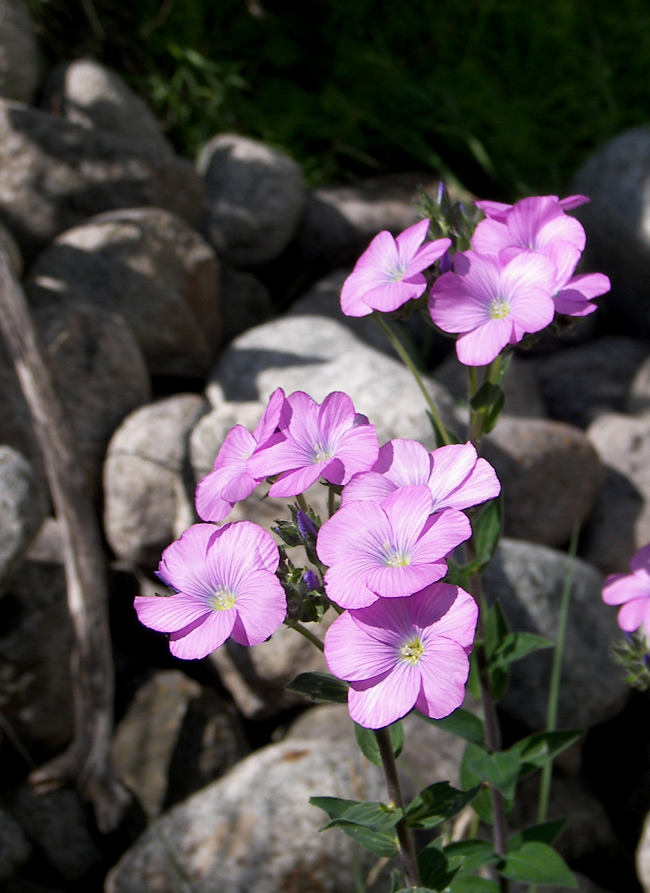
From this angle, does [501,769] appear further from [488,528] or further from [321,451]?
[321,451]

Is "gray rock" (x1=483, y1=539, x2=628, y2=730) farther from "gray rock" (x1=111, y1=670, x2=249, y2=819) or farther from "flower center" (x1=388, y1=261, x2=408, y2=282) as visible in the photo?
"flower center" (x1=388, y1=261, x2=408, y2=282)

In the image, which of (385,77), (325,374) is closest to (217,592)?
(325,374)

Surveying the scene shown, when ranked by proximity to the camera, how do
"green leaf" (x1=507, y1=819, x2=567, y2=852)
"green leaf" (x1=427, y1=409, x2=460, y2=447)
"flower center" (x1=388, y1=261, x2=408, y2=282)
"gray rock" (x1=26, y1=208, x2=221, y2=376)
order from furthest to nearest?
"gray rock" (x1=26, y1=208, x2=221, y2=376) → "green leaf" (x1=507, y1=819, x2=567, y2=852) → "green leaf" (x1=427, y1=409, x2=460, y2=447) → "flower center" (x1=388, y1=261, x2=408, y2=282)

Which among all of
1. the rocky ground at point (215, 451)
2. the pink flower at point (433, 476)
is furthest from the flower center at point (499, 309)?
the rocky ground at point (215, 451)

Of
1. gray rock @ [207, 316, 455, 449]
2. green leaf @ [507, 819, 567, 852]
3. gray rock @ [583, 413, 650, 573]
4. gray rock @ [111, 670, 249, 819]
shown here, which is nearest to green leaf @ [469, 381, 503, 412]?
green leaf @ [507, 819, 567, 852]

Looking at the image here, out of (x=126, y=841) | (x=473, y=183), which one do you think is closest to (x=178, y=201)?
(x=473, y=183)

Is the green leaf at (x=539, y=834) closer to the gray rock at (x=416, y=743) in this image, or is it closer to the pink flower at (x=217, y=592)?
the gray rock at (x=416, y=743)
